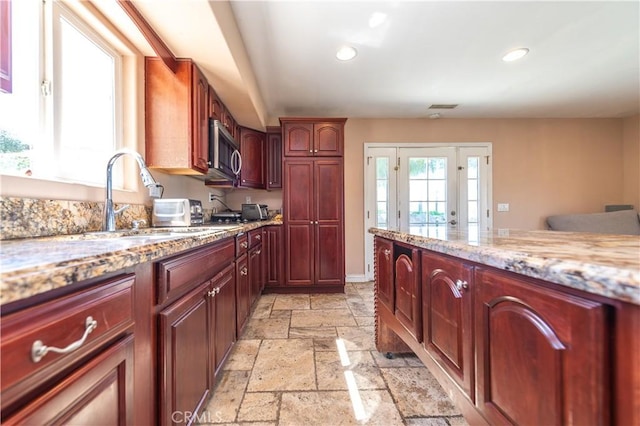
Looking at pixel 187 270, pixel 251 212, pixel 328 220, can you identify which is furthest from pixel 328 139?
pixel 187 270

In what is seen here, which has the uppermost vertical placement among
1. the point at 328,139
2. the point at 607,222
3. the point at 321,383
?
the point at 328,139

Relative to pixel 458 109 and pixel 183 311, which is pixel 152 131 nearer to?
pixel 183 311

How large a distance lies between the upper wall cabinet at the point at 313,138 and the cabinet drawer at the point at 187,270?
2.11m

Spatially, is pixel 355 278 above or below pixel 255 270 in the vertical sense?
below

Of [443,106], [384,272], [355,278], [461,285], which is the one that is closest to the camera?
[461,285]

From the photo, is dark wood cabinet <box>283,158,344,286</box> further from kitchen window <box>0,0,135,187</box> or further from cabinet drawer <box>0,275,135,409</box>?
cabinet drawer <box>0,275,135,409</box>

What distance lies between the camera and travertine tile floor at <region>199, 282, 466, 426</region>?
128cm

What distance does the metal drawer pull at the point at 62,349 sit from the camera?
452 mm

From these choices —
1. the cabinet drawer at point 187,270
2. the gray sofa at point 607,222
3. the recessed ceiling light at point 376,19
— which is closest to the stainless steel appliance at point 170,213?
the cabinet drawer at point 187,270

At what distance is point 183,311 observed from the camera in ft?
3.28

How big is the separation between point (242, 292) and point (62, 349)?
153 centimetres

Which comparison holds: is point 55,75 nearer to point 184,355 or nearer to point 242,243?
point 242,243

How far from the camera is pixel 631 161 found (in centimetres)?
399

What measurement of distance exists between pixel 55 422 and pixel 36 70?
5.37 ft
